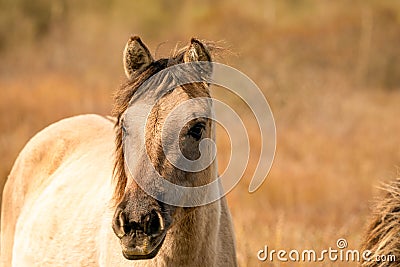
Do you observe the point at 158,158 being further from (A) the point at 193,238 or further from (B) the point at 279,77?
(B) the point at 279,77

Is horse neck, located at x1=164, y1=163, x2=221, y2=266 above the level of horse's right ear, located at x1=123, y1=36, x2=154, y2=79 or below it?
below

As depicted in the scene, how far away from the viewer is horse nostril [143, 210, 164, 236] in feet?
10.7

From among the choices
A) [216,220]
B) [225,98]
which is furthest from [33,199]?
[225,98]

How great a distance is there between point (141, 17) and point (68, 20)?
2768 millimetres

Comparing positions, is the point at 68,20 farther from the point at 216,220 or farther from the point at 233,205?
the point at 216,220

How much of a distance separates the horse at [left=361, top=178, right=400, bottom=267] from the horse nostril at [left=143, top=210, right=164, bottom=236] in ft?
5.52

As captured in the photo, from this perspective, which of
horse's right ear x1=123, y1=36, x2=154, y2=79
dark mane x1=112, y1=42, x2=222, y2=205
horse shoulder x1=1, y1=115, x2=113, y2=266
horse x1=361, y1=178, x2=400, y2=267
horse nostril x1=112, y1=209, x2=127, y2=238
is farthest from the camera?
horse shoulder x1=1, y1=115, x2=113, y2=266

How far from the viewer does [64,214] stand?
487 centimetres

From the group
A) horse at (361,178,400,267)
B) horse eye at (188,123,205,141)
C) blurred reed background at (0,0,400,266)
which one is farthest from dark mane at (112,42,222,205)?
blurred reed background at (0,0,400,266)

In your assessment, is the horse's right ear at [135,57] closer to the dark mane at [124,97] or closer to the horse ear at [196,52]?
the dark mane at [124,97]

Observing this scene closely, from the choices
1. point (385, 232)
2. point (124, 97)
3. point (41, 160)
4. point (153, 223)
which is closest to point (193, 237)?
point (153, 223)

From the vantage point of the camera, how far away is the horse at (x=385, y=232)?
4.26 metres

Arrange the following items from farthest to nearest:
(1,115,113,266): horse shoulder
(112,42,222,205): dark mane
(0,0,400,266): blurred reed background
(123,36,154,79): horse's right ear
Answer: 1. (0,0,400,266): blurred reed background
2. (1,115,113,266): horse shoulder
3. (123,36,154,79): horse's right ear
4. (112,42,222,205): dark mane

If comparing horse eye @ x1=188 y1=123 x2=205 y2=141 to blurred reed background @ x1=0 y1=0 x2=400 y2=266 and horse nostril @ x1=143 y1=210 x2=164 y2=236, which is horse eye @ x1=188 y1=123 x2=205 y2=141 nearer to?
horse nostril @ x1=143 y1=210 x2=164 y2=236
